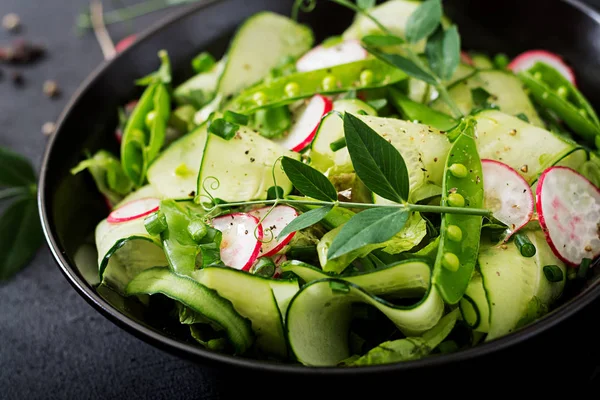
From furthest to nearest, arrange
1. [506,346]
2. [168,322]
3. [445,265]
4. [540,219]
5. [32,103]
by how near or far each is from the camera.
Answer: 1. [32,103]
2. [168,322]
3. [540,219]
4. [445,265]
5. [506,346]

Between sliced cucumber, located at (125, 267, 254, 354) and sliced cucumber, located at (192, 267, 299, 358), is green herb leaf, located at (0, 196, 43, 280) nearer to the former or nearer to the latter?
sliced cucumber, located at (125, 267, 254, 354)

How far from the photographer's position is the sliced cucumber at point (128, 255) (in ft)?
7.21

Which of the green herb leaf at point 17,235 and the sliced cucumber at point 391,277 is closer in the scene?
the sliced cucumber at point 391,277

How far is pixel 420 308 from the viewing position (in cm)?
175

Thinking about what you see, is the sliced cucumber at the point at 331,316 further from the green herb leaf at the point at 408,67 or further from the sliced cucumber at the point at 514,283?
the green herb leaf at the point at 408,67

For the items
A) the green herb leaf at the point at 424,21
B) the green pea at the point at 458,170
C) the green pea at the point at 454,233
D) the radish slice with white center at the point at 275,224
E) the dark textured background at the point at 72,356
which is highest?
the green herb leaf at the point at 424,21

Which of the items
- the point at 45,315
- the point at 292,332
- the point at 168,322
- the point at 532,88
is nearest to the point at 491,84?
the point at 532,88

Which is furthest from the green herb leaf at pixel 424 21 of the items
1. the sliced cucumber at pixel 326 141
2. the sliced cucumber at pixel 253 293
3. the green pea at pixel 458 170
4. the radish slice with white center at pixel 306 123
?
the sliced cucumber at pixel 253 293

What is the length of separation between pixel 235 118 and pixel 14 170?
50.8 inches

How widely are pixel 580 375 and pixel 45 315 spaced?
84.0 inches

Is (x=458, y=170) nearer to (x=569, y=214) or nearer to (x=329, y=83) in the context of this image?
(x=569, y=214)

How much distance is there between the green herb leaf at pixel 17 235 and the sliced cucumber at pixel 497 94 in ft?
6.16

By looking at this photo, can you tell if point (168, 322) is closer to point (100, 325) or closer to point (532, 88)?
point (100, 325)

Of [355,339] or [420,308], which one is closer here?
[420,308]
